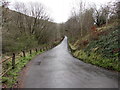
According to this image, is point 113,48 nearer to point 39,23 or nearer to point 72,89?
point 72,89

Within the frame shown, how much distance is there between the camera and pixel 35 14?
38844mm

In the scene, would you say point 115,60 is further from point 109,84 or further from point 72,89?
point 72,89

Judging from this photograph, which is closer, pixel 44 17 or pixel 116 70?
pixel 116 70

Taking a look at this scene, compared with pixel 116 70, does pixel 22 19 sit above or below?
above

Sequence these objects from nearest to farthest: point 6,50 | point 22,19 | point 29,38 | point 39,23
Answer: point 6,50 < point 29,38 < point 22,19 < point 39,23

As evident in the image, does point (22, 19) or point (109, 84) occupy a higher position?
point (22, 19)

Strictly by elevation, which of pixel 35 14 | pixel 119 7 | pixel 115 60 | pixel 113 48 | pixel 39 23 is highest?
pixel 35 14

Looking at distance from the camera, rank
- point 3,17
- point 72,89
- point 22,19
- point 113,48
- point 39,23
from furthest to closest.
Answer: point 39,23
point 22,19
point 3,17
point 113,48
point 72,89

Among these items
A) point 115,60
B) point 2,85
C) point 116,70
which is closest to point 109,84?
point 116,70

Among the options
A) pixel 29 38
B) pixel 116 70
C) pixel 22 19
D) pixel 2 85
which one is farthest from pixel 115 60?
pixel 22 19

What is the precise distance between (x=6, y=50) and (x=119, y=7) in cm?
1604

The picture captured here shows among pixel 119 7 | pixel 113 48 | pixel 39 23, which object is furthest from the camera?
pixel 39 23

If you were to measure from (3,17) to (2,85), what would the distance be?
41.5 ft

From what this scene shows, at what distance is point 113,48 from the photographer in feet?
36.6
